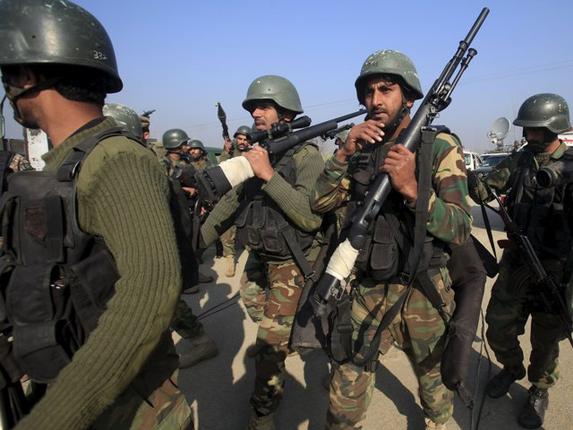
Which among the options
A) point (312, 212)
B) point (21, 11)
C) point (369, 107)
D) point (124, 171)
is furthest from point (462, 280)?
point (21, 11)

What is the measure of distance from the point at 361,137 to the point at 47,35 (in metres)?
1.53

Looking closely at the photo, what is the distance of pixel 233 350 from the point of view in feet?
12.6

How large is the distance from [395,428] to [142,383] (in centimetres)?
221

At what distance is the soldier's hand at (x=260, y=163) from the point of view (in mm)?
2335

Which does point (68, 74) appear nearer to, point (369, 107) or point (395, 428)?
point (369, 107)

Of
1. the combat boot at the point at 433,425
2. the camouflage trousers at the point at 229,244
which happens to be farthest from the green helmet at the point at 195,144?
the combat boot at the point at 433,425

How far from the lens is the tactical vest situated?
0.98 meters

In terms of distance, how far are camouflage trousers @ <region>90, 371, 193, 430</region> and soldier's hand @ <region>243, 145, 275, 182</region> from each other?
1339 millimetres

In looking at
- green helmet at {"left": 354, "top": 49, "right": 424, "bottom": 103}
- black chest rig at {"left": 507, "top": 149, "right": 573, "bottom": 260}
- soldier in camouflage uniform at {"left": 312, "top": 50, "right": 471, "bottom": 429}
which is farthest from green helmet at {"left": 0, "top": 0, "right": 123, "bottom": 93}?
black chest rig at {"left": 507, "top": 149, "right": 573, "bottom": 260}

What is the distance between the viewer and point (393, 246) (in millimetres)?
1990

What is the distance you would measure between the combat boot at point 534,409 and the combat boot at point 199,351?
8.73ft

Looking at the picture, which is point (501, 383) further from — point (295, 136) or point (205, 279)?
point (205, 279)

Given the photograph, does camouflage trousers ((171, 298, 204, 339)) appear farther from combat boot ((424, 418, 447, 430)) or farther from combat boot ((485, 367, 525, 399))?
combat boot ((485, 367, 525, 399))

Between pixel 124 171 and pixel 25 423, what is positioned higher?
pixel 124 171
